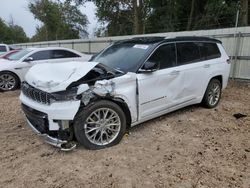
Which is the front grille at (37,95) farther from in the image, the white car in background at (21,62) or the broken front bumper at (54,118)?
the white car in background at (21,62)

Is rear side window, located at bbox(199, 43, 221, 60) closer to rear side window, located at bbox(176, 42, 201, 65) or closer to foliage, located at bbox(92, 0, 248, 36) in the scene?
rear side window, located at bbox(176, 42, 201, 65)

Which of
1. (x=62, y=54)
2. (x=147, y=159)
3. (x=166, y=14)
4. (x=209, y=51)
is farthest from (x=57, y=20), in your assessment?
(x=147, y=159)

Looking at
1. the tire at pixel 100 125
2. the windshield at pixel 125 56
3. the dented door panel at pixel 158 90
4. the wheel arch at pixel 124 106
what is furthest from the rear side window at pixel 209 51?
the tire at pixel 100 125

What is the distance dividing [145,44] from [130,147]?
193 centimetres

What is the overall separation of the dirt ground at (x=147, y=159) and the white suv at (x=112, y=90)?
0.96 feet

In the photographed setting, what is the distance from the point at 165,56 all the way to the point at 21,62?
577cm

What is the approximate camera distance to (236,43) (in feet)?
30.1

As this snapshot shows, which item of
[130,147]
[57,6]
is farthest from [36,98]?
[57,6]

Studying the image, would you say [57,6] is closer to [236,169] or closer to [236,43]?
[236,43]

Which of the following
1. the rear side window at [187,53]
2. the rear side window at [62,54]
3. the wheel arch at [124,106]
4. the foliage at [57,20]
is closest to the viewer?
the wheel arch at [124,106]

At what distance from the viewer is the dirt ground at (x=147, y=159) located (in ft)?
10.5

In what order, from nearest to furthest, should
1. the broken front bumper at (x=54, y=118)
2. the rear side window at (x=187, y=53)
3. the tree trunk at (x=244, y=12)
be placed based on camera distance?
1. the broken front bumper at (x=54, y=118)
2. the rear side window at (x=187, y=53)
3. the tree trunk at (x=244, y=12)

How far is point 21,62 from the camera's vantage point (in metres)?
8.74

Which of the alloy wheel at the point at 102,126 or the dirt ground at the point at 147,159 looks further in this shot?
the alloy wheel at the point at 102,126
